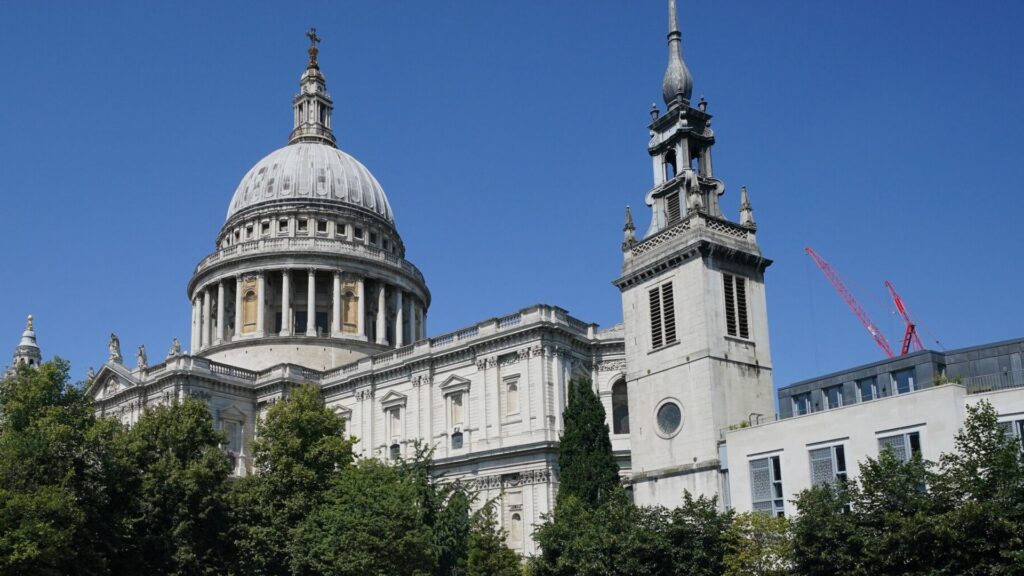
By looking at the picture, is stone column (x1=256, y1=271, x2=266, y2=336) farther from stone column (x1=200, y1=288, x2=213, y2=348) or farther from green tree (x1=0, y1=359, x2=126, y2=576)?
green tree (x1=0, y1=359, x2=126, y2=576)

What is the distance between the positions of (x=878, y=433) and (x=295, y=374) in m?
52.5

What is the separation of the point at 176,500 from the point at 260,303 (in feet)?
150

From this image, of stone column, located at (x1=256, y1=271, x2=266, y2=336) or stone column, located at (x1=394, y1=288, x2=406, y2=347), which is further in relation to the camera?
stone column, located at (x1=394, y1=288, x2=406, y2=347)

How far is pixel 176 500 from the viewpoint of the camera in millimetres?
48594

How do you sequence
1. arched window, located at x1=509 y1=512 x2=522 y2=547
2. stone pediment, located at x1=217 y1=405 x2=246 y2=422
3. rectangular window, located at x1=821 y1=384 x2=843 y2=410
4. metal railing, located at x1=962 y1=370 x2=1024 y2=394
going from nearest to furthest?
metal railing, located at x1=962 y1=370 x2=1024 y2=394 < rectangular window, located at x1=821 y1=384 x2=843 y2=410 < arched window, located at x1=509 y1=512 x2=522 y2=547 < stone pediment, located at x1=217 y1=405 x2=246 y2=422

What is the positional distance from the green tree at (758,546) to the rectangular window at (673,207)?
16.6 metres

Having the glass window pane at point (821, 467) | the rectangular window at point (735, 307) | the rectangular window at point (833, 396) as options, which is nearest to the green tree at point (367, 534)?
the rectangular window at point (735, 307)

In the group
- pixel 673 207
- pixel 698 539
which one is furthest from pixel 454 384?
pixel 698 539

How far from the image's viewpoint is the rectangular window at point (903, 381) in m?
42.3

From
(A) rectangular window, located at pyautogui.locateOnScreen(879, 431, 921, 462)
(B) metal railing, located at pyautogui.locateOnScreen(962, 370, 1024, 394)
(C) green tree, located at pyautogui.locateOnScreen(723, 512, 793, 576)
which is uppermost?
(B) metal railing, located at pyautogui.locateOnScreen(962, 370, 1024, 394)

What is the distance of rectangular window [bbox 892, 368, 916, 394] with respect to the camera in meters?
42.3

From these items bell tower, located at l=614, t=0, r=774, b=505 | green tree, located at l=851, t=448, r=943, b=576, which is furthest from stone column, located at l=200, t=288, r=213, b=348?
green tree, located at l=851, t=448, r=943, b=576

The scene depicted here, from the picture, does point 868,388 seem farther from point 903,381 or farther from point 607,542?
point 607,542

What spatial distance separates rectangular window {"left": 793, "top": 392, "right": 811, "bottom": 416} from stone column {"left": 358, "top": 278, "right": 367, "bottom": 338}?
51.9 metres
